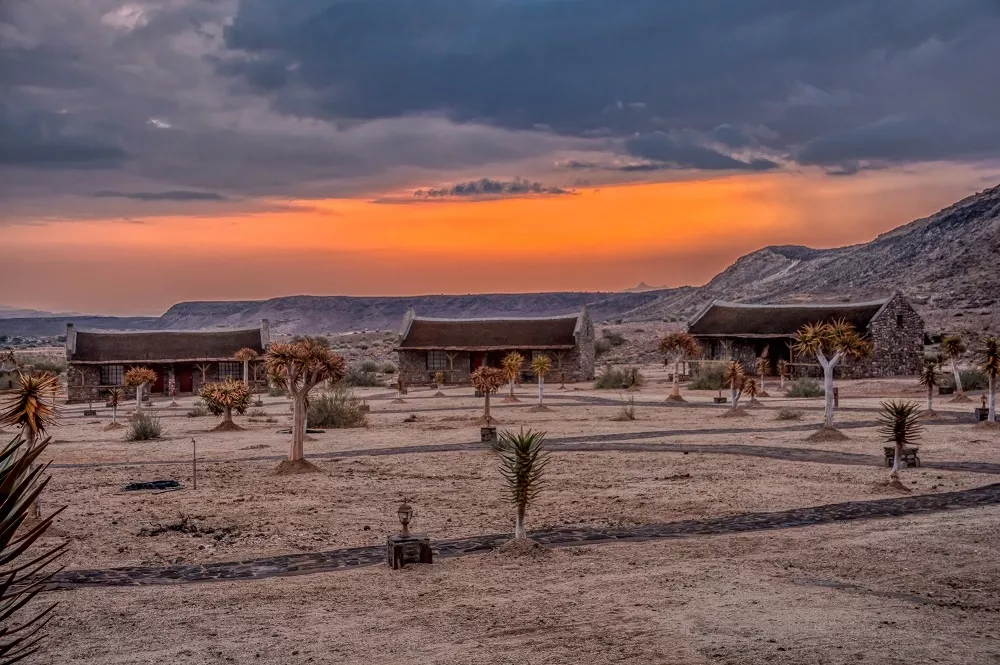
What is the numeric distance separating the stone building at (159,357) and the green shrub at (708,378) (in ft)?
79.4

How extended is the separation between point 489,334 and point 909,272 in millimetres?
58191

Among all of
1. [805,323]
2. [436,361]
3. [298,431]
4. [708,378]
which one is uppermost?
[805,323]

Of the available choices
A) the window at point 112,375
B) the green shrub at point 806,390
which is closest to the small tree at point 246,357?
the window at point 112,375

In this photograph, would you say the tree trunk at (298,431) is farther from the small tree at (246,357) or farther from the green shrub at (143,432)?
the small tree at (246,357)

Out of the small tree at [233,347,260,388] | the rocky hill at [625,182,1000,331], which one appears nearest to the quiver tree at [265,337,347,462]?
the small tree at [233,347,260,388]

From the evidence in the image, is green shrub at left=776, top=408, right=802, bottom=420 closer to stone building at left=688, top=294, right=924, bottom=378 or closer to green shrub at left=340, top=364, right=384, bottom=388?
stone building at left=688, top=294, right=924, bottom=378

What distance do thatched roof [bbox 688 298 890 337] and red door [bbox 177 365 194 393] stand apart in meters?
30.0

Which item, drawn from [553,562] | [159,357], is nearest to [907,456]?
[553,562]

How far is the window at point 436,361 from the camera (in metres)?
60.5

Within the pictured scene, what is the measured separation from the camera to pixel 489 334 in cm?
6100

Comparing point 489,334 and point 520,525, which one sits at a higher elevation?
point 489,334

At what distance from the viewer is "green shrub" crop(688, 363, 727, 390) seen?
5219 centimetres

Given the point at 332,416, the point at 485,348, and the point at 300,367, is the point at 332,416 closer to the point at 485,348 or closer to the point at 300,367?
the point at 300,367

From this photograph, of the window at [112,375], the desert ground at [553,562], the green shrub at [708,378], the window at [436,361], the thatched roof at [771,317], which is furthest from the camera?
the window at [436,361]
